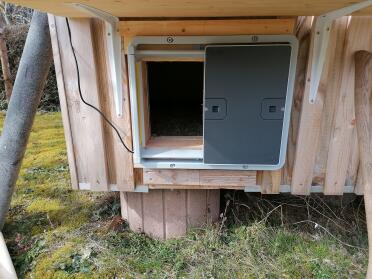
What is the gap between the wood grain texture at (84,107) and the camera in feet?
5.09

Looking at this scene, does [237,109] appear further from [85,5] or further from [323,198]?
[323,198]

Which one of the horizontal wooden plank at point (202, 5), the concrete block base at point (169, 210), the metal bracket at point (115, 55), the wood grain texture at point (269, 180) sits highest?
the horizontal wooden plank at point (202, 5)

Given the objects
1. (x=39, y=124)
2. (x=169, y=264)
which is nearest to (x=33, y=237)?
(x=169, y=264)

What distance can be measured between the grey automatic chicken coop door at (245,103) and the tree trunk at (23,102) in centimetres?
125

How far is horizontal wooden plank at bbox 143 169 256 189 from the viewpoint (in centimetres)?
172

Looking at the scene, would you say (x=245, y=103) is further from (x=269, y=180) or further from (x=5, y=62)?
(x=5, y=62)

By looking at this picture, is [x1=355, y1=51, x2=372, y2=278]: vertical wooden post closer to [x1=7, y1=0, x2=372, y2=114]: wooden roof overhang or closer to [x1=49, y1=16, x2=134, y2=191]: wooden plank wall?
[x1=7, y1=0, x2=372, y2=114]: wooden roof overhang

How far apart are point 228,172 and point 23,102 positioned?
4.78ft

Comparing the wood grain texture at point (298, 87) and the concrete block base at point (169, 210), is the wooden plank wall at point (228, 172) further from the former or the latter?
the concrete block base at point (169, 210)

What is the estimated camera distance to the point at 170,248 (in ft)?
6.35

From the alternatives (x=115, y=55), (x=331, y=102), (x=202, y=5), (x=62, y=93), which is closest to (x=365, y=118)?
(x=331, y=102)

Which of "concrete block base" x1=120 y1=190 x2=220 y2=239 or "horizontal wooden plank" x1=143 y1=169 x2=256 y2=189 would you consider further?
"concrete block base" x1=120 y1=190 x2=220 y2=239

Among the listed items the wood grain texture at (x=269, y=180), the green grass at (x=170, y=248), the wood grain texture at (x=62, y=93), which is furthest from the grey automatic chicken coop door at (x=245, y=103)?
the wood grain texture at (x=62, y=93)

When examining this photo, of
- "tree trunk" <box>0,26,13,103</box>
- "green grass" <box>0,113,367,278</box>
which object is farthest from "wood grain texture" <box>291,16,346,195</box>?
"tree trunk" <box>0,26,13,103</box>
